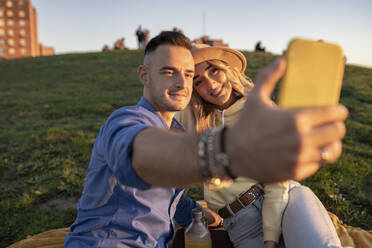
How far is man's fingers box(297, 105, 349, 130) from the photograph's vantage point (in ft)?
2.80

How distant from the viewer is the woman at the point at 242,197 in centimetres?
248

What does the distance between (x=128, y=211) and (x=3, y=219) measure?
11.2ft

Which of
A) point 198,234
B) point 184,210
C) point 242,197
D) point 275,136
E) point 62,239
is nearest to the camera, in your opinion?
point 275,136

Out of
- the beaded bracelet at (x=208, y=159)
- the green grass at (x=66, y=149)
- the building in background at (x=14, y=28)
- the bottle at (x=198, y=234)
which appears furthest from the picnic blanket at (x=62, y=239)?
the building in background at (x=14, y=28)

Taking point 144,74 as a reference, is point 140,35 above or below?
above

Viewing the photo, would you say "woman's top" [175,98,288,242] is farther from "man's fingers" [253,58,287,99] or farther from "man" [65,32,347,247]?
"man's fingers" [253,58,287,99]

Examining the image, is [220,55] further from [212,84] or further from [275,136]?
[275,136]

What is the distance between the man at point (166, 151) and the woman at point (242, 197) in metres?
0.81

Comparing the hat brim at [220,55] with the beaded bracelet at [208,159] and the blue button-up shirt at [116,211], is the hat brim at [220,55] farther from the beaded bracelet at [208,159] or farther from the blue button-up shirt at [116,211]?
the beaded bracelet at [208,159]

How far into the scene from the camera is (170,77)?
87.0 inches

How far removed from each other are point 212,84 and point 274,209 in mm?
1373

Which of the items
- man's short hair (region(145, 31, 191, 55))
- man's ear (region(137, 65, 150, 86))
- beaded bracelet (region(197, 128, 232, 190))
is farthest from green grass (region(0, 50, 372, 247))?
beaded bracelet (region(197, 128, 232, 190))

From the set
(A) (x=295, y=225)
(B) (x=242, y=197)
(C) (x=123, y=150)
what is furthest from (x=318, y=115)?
(B) (x=242, y=197)

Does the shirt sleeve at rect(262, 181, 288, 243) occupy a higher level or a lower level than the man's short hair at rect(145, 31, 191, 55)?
lower
